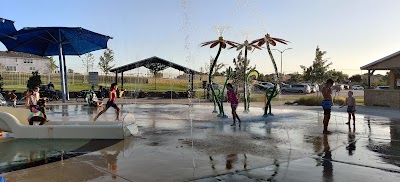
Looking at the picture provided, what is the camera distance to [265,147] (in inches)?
333

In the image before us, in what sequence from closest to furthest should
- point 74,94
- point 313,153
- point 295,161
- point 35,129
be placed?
point 295,161 < point 313,153 < point 35,129 < point 74,94

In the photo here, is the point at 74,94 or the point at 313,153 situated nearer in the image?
the point at 313,153

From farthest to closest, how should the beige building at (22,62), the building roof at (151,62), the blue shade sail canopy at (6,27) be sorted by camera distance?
the beige building at (22,62) → the building roof at (151,62) → the blue shade sail canopy at (6,27)

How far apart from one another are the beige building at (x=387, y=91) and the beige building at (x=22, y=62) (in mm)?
67576

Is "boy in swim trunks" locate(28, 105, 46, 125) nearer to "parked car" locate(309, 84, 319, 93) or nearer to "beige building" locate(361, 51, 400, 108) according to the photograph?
"beige building" locate(361, 51, 400, 108)

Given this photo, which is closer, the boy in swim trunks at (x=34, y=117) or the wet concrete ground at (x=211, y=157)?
the wet concrete ground at (x=211, y=157)

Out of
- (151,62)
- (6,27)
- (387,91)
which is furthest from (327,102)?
(151,62)

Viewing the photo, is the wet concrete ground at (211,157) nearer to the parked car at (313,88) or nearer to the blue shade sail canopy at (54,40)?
the blue shade sail canopy at (54,40)

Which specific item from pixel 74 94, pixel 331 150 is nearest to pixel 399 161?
pixel 331 150

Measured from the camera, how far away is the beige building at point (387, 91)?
2452cm

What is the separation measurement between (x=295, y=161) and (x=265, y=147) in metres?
1.47

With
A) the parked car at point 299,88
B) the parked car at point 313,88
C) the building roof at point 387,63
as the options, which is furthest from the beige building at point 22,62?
the building roof at point 387,63

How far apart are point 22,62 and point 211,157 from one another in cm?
8125

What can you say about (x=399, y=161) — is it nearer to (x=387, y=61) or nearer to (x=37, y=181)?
(x=37, y=181)
